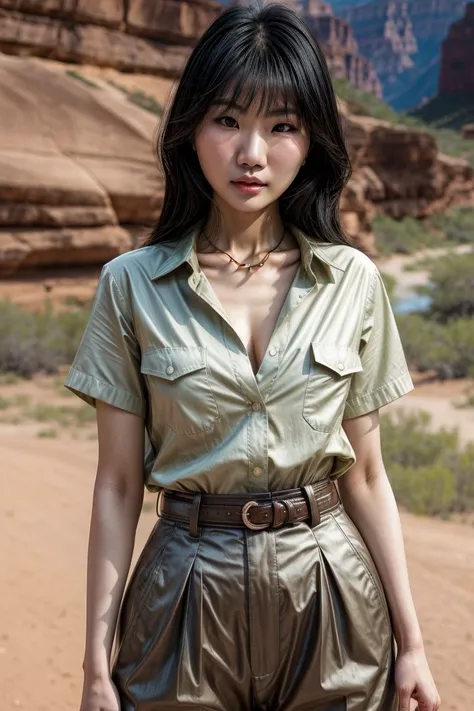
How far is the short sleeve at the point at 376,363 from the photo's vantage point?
1764mm

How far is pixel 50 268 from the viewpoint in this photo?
14906 mm

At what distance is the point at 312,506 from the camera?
1622 mm

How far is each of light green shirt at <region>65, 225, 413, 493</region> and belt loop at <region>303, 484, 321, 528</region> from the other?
0.09 ft

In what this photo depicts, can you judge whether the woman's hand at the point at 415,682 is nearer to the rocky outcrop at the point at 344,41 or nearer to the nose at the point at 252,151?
the nose at the point at 252,151

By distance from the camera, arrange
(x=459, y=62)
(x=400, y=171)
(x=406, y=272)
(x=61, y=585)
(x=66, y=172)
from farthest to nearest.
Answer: (x=459, y=62) → (x=400, y=171) → (x=406, y=272) → (x=66, y=172) → (x=61, y=585)

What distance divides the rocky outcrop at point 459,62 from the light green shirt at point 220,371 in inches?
3218

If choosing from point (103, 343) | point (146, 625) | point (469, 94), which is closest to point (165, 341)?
point (103, 343)

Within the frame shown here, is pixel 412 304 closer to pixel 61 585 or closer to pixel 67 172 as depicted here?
pixel 67 172

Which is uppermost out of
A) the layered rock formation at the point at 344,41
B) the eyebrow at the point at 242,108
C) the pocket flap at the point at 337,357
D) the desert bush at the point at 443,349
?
the eyebrow at the point at 242,108

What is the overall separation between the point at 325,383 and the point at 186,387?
0.83 ft

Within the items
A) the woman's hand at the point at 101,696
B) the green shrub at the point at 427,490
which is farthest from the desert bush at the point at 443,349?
the woman's hand at the point at 101,696

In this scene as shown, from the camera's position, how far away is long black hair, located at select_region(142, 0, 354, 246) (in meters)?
1.62

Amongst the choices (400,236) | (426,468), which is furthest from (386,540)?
(400,236)

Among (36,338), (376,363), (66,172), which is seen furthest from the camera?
(66,172)
